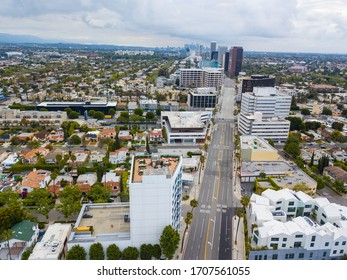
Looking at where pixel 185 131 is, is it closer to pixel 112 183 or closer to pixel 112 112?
pixel 112 183

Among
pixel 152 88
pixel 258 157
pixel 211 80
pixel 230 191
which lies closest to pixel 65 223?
pixel 230 191

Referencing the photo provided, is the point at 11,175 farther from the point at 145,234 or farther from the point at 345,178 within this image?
the point at 345,178

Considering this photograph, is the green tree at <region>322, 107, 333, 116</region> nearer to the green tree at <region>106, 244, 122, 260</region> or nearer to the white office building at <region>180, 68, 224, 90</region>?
the white office building at <region>180, 68, 224, 90</region>

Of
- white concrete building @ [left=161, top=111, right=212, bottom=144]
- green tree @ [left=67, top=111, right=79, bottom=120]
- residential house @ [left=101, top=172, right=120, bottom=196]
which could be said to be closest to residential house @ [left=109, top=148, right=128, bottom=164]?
residential house @ [left=101, top=172, right=120, bottom=196]

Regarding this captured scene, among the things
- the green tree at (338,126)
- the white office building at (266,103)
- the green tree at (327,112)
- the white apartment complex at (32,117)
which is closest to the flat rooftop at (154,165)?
the white apartment complex at (32,117)

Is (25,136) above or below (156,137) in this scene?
below

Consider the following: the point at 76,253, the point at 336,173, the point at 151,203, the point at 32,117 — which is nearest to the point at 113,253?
the point at 76,253
